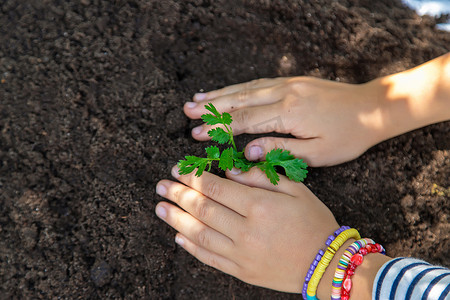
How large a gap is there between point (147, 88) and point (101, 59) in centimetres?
32

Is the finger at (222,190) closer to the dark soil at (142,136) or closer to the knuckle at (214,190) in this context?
the knuckle at (214,190)

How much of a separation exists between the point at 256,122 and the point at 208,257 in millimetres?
777

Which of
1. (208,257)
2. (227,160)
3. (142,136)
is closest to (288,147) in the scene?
(227,160)

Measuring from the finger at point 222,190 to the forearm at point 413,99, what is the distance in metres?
0.82

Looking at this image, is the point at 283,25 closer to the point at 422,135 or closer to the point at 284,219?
the point at 422,135

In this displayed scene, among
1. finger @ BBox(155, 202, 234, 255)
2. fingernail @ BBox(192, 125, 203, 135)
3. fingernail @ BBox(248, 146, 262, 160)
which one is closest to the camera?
finger @ BBox(155, 202, 234, 255)

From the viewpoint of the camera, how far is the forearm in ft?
6.89

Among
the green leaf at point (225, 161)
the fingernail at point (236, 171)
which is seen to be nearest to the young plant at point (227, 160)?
the green leaf at point (225, 161)

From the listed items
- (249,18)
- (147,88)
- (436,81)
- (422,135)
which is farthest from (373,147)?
(147,88)

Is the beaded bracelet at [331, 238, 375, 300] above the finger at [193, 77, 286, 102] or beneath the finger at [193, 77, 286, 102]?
beneath

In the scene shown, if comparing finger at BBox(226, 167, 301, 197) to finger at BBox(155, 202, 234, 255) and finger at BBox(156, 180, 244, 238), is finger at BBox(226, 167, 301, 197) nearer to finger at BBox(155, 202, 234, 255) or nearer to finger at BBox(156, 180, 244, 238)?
finger at BBox(156, 180, 244, 238)

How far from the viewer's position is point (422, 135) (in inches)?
92.5

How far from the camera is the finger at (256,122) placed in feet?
Answer: 7.11

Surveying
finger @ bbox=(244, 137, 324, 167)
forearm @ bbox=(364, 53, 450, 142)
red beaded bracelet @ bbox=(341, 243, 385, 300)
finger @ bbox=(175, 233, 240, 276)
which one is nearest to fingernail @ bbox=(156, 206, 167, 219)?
finger @ bbox=(175, 233, 240, 276)
